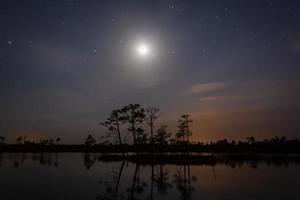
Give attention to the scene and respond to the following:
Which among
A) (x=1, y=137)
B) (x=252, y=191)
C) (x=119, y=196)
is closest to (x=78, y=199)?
(x=119, y=196)

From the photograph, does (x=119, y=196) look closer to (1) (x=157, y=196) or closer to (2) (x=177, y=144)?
(1) (x=157, y=196)

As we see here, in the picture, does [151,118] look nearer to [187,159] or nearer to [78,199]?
[187,159]

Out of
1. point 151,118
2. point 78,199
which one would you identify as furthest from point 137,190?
point 151,118

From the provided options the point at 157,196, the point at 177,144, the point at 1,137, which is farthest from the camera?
the point at 1,137

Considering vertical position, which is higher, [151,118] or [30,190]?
[151,118]

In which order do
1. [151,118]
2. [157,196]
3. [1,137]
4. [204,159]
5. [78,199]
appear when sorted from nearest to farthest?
[78,199], [157,196], [204,159], [151,118], [1,137]

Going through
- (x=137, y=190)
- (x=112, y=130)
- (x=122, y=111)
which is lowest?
(x=137, y=190)

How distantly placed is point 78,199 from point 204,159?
1577 inches

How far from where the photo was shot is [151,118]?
61.2m

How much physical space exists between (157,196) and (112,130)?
4645cm

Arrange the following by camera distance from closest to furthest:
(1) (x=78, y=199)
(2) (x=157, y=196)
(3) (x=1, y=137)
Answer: (1) (x=78, y=199)
(2) (x=157, y=196)
(3) (x=1, y=137)

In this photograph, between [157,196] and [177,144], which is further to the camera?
[177,144]

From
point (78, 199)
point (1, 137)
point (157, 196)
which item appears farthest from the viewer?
point (1, 137)

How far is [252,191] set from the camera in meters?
20.6
